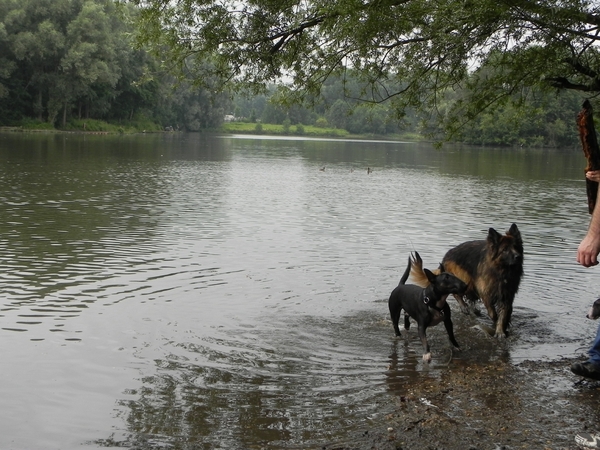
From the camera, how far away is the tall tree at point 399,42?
948cm

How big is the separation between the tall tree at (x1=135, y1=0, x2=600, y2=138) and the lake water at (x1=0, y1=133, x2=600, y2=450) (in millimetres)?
3402

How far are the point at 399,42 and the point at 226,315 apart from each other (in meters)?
5.03

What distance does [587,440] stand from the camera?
16.9ft

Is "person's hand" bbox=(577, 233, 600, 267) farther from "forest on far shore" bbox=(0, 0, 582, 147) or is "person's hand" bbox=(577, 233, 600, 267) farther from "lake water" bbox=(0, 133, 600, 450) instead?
"forest on far shore" bbox=(0, 0, 582, 147)

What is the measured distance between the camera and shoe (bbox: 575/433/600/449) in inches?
199

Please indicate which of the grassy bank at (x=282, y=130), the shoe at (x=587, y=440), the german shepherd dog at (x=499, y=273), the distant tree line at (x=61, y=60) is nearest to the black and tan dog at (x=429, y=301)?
the german shepherd dog at (x=499, y=273)

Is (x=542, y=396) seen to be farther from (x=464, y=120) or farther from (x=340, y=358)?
(x=464, y=120)

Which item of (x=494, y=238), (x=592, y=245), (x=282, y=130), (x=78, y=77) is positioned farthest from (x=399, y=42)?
(x=282, y=130)

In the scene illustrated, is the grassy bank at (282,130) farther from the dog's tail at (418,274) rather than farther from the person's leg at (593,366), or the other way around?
the person's leg at (593,366)

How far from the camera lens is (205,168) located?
1480 inches

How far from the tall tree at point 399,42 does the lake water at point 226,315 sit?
134 inches

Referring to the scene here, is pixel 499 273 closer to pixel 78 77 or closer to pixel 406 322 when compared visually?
pixel 406 322

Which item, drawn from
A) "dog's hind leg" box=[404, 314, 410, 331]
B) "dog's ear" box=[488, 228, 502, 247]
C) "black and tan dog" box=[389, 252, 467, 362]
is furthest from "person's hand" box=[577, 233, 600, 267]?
"dog's hind leg" box=[404, 314, 410, 331]

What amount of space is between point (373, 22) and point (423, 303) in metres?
4.09
